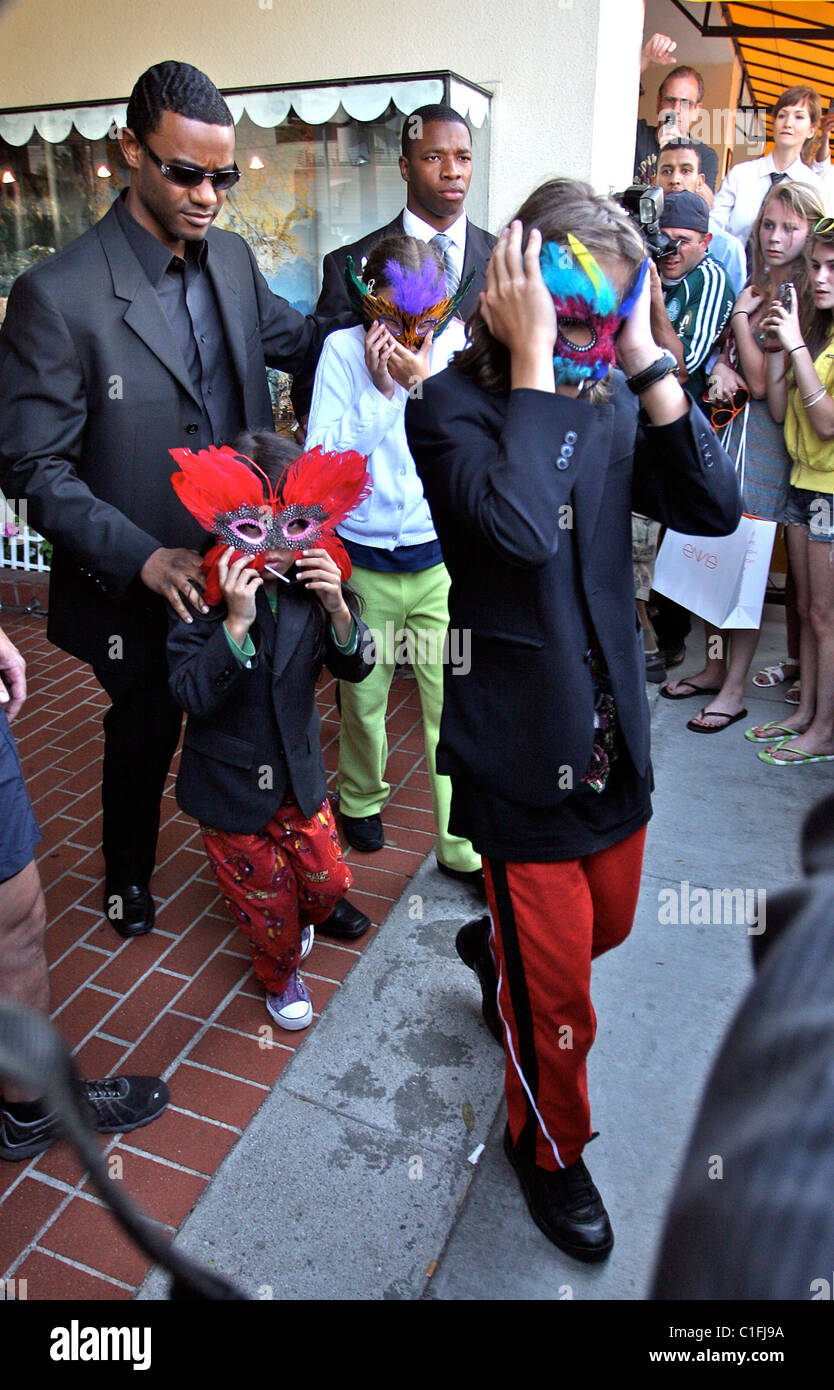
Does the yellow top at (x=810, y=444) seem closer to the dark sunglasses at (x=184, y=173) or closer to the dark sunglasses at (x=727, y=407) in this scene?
the dark sunglasses at (x=727, y=407)

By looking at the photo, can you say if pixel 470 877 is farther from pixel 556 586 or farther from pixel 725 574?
pixel 725 574

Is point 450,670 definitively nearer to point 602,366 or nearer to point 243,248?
point 602,366

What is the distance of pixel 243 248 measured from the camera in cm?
321

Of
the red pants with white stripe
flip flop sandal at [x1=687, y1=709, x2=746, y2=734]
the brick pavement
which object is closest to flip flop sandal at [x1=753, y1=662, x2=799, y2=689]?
flip flop sandal at [x1=687, y1=709, x2=746, y2=734]

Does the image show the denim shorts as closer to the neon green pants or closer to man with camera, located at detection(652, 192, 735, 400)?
man with camera, located at detection(652, 192, 735, 400)

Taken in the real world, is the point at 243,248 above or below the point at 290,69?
below

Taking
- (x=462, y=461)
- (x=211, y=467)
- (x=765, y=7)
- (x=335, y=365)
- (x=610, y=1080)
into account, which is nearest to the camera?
(x=462, y=461)

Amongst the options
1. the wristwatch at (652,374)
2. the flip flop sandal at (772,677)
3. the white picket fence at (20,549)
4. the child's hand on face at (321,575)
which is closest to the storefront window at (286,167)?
the white picket fence at (20,549)

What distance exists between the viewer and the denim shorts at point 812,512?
4.18 metres

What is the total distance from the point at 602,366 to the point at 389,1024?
6.11 feet

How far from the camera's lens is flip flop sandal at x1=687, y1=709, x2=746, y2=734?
14.9ft

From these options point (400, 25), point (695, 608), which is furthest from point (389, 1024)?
point (400, 25)

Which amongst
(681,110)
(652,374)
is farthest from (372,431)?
(681,110)

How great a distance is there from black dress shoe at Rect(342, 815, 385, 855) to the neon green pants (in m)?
0.15
